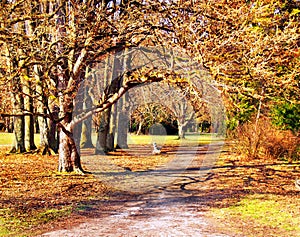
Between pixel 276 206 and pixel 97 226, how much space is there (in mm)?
4193

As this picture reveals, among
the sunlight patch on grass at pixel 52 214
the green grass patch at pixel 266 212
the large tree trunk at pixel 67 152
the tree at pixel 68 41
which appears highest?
the tree at pixel 68 41

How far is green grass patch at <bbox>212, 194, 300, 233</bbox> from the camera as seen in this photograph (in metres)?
7.16

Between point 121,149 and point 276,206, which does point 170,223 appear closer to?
point 276,206

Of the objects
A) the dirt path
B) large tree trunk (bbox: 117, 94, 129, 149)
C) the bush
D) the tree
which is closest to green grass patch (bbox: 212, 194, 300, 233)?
the dirt path

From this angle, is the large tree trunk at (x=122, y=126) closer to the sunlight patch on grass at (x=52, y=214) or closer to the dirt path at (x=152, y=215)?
the dirt path at (x=152, y=215)

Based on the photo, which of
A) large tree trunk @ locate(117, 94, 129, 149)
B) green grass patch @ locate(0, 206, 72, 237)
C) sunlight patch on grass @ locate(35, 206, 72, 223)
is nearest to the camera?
green grass patch @ locate(0, 206, 72, 237)

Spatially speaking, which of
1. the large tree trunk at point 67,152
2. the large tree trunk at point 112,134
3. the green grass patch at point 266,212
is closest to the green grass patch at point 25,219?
the green grass patch at point 266,212

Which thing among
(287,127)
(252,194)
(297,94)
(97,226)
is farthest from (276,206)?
(287,127)

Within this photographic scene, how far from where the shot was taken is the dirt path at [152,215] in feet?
21.3

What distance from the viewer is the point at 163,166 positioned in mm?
16406

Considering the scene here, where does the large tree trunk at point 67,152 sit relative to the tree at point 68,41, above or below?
below

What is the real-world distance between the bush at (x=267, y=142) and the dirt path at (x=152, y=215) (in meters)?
7.28

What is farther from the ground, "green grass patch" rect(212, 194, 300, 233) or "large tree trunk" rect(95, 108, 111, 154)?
"large tree trunk" rect(95, 108, 111, 154)

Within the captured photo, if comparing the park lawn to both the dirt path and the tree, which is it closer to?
the dirt path
